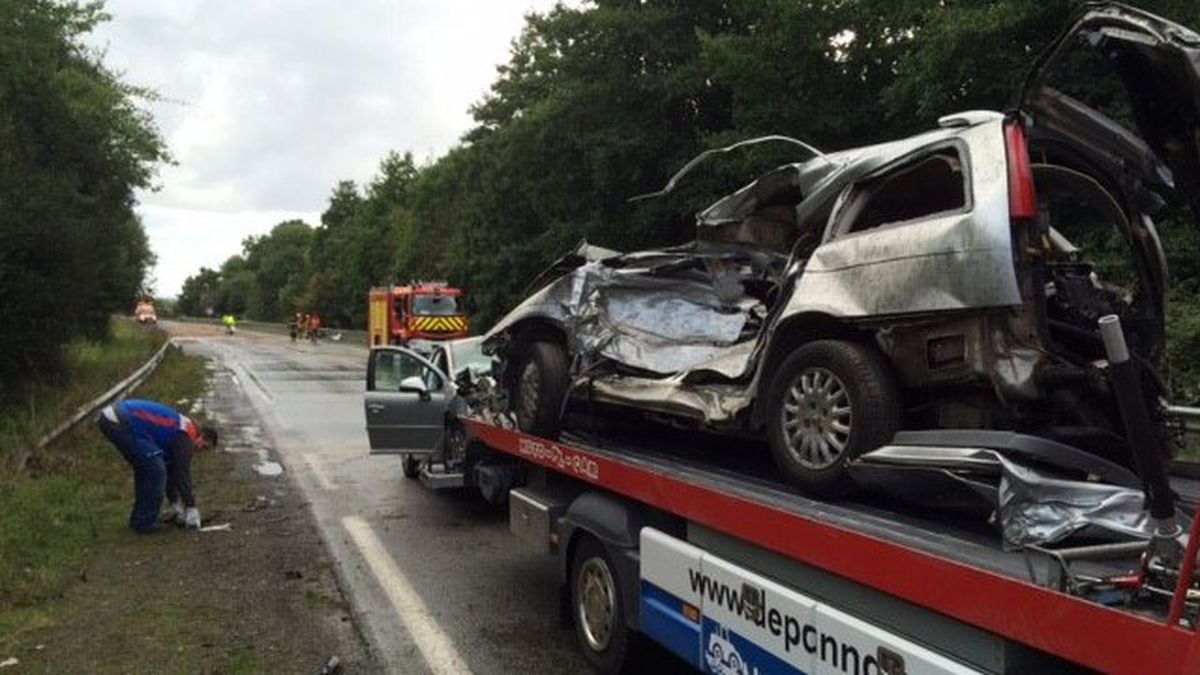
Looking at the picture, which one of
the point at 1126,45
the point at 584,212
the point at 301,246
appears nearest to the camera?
the point at 1126,45

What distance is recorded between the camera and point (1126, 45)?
116 inches

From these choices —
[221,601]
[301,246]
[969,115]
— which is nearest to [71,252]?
[221,601]

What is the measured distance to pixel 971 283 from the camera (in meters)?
3.67

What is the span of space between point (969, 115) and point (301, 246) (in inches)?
5434

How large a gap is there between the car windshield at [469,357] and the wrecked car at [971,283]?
6123mm

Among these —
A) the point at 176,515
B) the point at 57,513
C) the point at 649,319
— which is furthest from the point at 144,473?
the point at 649,319

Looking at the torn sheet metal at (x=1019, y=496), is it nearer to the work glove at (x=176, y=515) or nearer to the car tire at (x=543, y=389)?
the car tire at (x=543, y=389)

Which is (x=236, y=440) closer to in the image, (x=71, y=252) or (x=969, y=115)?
(x=71, y=252)

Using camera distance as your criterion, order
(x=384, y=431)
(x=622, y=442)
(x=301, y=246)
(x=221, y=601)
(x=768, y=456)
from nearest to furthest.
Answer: (x=768, y=456), (x=622, y=442), (x=221, y=601), (x=384, y=431), (x=301, y=246)

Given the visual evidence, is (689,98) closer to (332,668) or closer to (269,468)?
(269,468)

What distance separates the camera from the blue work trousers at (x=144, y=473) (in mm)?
8766

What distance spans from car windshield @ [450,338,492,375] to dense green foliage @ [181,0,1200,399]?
22.7ft

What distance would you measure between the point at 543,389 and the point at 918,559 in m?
3.75

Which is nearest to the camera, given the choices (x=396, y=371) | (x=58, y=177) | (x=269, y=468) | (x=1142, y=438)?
(x=1142, y=438)
